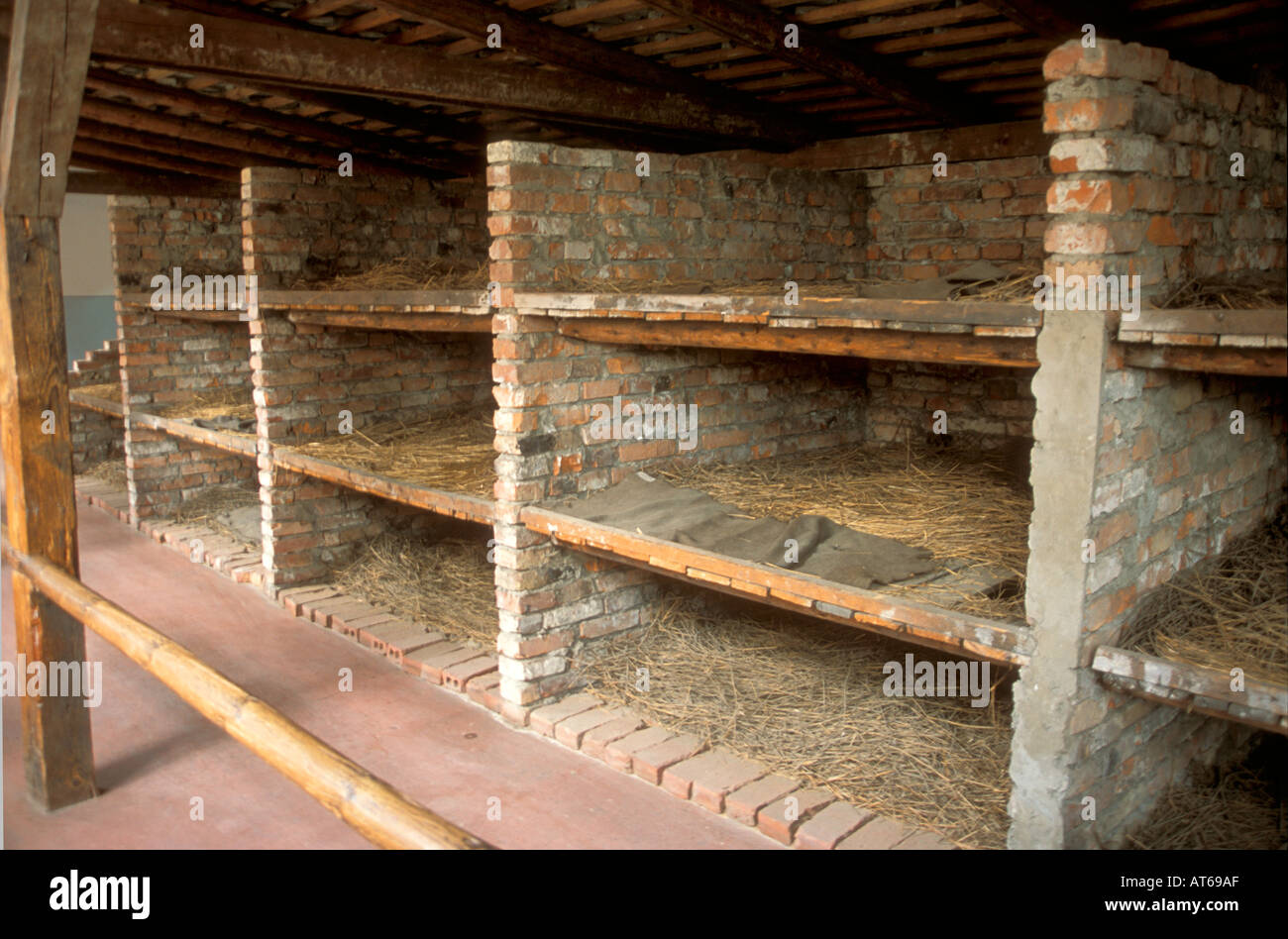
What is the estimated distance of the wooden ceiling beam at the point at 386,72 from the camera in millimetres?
4086

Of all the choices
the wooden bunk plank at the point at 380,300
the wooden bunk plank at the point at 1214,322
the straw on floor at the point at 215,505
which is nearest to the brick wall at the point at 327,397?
the wooden bunk plank at the point at 380,300

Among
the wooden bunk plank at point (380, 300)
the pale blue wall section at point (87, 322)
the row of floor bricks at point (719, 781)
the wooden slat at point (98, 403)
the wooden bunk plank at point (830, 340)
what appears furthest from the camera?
the pale blue wall section at point (87, 322)

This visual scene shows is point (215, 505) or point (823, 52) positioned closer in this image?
point (823, 52)

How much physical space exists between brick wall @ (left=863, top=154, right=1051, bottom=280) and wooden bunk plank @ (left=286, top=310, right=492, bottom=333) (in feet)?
7.28

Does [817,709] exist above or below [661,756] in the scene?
above

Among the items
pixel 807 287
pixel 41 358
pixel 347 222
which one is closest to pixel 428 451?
pixel 347 222

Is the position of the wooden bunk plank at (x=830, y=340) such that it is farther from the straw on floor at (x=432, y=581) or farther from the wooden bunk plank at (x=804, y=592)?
the straw on floor at (x=432, y=581)

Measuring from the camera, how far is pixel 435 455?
6.03 meters

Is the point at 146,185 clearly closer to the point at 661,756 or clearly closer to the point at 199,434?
the point at 199,434

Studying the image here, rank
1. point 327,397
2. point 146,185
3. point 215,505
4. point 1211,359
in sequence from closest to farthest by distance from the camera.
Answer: point 1211,359
point 327,397
point 146,185
point 215,505

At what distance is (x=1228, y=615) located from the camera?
3137 mm

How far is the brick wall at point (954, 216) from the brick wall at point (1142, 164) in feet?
5.13

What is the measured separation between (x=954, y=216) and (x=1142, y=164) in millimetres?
2554
